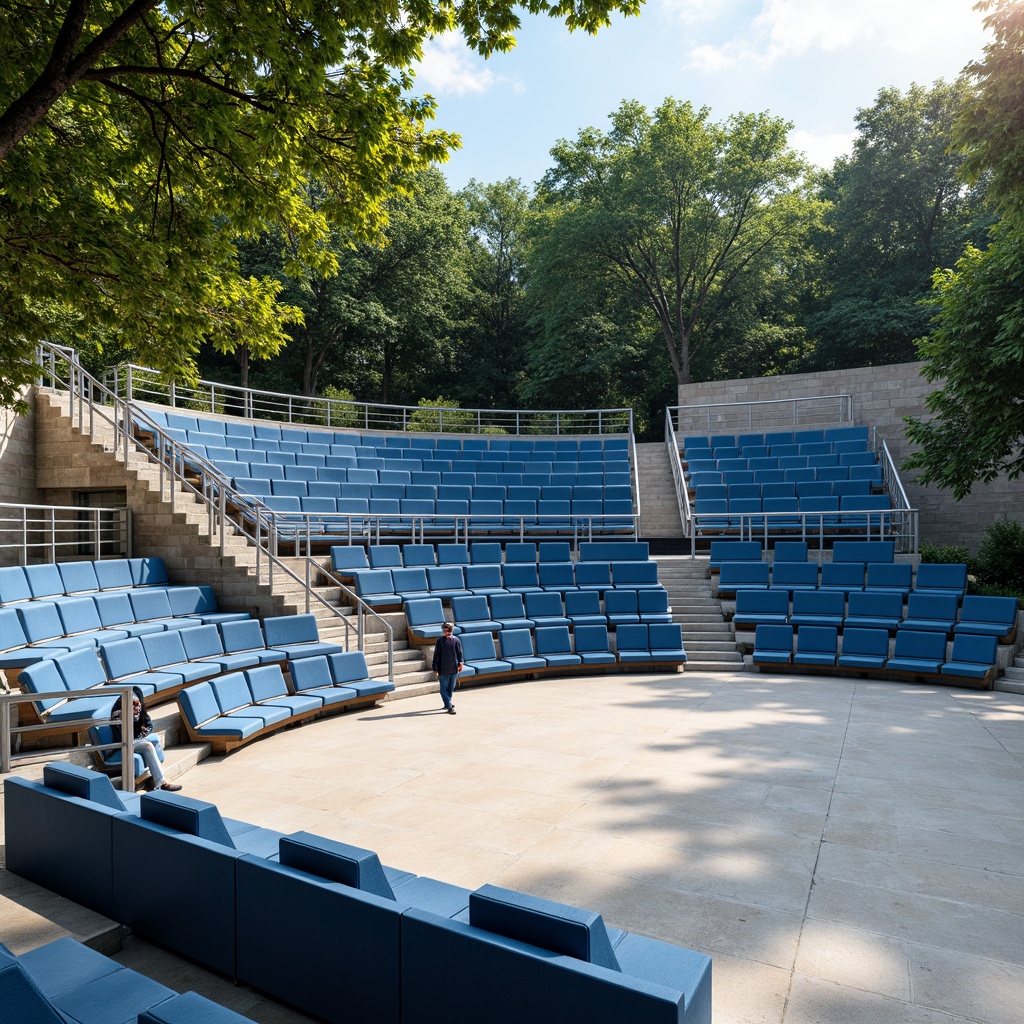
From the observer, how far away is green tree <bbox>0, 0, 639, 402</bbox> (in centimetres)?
596

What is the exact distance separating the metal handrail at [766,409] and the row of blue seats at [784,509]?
4.68m

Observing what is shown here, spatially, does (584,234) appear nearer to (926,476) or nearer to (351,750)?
(926,476)

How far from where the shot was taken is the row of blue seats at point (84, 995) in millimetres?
2246

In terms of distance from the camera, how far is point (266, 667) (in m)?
9.66

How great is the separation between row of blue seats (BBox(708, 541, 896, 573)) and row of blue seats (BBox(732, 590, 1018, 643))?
47.2 inches

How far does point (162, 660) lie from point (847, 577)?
12221 millimetres

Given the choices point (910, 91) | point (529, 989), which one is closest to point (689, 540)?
point (529, 989)

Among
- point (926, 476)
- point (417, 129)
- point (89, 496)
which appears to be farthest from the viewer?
point (926, 476)

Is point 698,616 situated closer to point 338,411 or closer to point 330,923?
point 330,923

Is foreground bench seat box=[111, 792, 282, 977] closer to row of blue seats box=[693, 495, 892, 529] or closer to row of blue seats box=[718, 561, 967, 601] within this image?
row of blue seats box=[718, 561, 967, 601]

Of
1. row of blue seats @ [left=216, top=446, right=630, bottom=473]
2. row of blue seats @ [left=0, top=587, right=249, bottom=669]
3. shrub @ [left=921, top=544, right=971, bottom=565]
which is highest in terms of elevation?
row of blue seats @ [left=216, top=446, right=630, bottom=473]

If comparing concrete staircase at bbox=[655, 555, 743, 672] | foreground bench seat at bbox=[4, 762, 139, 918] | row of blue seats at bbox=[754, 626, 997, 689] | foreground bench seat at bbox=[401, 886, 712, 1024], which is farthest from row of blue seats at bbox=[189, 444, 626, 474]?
foreground bench seat at bbox=[401, 886, 712, 1024]

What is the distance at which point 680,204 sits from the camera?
97.5 ft

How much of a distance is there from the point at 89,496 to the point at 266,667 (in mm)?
6719
